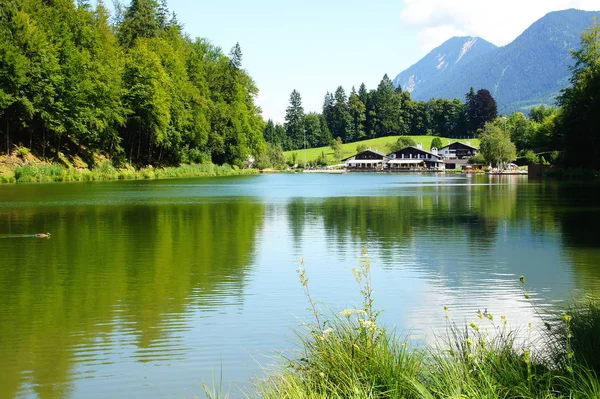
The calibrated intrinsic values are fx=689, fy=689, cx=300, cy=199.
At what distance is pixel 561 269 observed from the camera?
52.4 feet

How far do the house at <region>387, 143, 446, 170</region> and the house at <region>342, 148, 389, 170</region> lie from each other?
2268 mm

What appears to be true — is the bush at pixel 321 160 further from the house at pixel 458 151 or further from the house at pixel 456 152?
the house at pixel 458 151

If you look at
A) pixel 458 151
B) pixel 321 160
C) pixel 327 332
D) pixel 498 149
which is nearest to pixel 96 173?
pixel 327 332

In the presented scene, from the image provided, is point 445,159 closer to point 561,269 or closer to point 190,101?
point 190,101

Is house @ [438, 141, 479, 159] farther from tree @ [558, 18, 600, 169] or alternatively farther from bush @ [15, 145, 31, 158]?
bush @ [15, 145, 31, 158]

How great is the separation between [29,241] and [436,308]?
13.9 metres

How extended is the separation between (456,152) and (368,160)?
24.7 metres

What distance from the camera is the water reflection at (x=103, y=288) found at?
357 inches

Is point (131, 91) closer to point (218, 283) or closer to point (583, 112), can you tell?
point (583, 112)

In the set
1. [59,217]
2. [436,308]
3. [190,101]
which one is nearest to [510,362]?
[436,308]

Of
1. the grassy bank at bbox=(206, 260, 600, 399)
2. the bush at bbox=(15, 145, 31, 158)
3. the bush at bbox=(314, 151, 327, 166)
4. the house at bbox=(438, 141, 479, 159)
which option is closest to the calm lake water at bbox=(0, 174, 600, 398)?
the grassy bank at bbox=(206, 260, 600, 399)

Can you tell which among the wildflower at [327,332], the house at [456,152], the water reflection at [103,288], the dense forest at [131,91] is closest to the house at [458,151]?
the house at [456,152]

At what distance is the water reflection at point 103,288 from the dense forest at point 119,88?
4041 cm

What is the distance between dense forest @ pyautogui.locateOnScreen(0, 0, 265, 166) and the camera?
63388 millimetres
